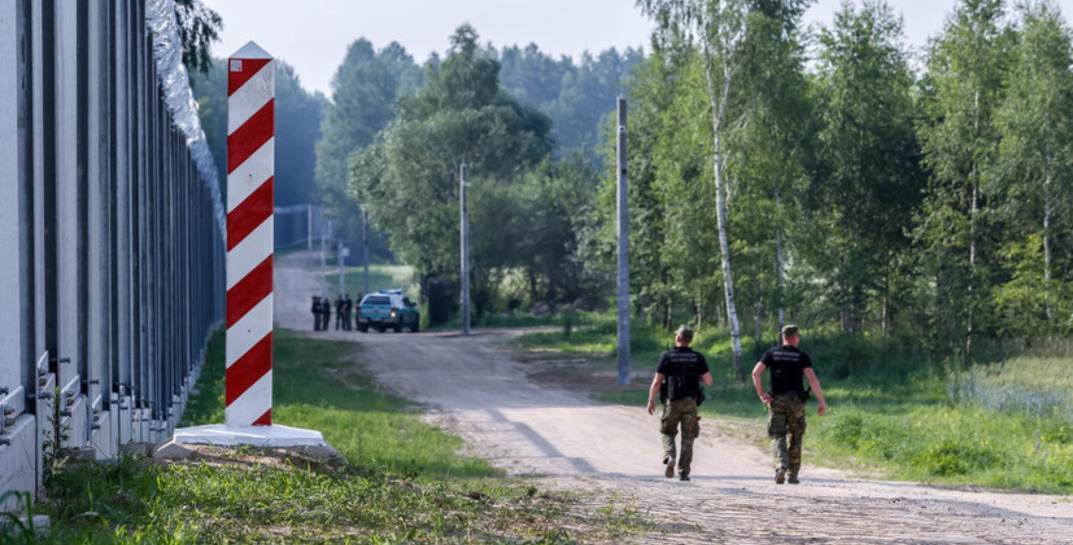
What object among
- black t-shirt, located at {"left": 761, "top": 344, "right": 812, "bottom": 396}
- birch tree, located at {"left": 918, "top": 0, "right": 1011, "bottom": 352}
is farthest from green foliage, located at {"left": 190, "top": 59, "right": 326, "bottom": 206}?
black t-shirt, located at {"left": 761, "top": 344, "right": 812, "bottom": 396}

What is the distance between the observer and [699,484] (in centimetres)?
1488

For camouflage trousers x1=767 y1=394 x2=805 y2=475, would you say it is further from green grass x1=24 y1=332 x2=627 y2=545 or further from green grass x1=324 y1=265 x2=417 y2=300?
green grass x1=324 y1=265 x2=417 y2=300

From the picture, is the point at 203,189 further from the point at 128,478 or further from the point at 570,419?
the point at 128,478

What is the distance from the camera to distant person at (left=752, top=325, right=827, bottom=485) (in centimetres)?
1505

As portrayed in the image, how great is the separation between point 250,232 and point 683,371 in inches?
273

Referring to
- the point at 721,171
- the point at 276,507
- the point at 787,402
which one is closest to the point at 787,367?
the point at 787,402

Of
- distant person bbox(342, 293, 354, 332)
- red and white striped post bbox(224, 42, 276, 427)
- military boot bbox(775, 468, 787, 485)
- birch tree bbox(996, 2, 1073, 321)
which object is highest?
birch tree bbox(996, 2, 1073, 321)

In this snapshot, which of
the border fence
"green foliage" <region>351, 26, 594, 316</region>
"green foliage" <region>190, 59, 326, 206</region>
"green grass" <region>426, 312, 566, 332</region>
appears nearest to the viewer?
the border fence

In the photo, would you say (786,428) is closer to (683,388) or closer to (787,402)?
(787,402)

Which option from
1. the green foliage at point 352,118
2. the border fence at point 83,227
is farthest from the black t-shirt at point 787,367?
the green foliage at point 352,118

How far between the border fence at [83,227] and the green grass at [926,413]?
335 inches

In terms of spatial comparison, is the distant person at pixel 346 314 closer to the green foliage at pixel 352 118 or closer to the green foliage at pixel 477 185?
the green foliage at pixel 477 185

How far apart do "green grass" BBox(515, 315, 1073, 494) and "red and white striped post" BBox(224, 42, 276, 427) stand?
910 centimetres

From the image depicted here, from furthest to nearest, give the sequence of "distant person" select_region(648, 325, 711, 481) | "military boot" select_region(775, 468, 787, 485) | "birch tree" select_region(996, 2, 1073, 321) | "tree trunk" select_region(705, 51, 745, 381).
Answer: "birch tree" select_region(996, 2, 1073, 321) → "tree trunk" select_region(705, 51, 745, 381) → "distant person" select_region(648, 325, 711, 481) → "military boot" select_region(775, 468, 787, 485)
